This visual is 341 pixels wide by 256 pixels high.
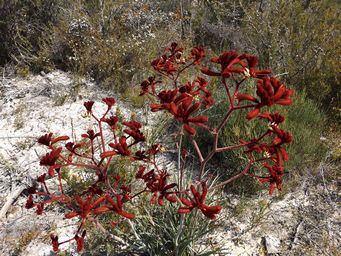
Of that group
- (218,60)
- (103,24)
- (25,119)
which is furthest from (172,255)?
(103,24)

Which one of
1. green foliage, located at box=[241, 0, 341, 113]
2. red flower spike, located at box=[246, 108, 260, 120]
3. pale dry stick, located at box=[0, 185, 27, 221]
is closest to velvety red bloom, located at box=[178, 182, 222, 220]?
red flower spike, located at box=[246, 108, 260, 120]

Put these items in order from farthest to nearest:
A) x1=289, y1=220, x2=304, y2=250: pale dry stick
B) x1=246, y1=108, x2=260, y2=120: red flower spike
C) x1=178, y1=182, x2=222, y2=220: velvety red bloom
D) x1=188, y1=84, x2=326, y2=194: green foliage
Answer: x1=188, y1=84, x2=326, y2=194: green foliage
x1=289, y1=220, x2=304, y2=250: pale dry stick
x1=178, y1=182, x2=222, y2=220: velvety red bloom
x1=246, y1=108, x2=260, y2=120: red flower spike

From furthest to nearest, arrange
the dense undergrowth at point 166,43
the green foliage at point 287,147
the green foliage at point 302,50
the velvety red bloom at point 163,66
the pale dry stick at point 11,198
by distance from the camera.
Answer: the green foliage at point 302,50, the dense undergrowth at point 166,43, the green foliage at point 287,147, the pale dry stick at point 11,198, the velvety red bloom at point 163,66

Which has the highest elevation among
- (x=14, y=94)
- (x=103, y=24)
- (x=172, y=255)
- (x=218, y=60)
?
(x=218, y=60)

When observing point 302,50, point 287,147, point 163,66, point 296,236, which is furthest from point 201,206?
point 302,50

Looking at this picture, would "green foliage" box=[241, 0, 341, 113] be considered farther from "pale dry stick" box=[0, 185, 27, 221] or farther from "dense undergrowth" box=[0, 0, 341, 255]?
"pale dry stick" box=[0, 185, 27, 221]

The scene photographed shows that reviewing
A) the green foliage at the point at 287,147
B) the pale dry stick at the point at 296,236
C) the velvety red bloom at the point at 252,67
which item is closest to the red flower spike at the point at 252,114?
the velvety red bloom at the point at 252,67

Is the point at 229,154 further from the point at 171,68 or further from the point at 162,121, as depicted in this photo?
the point at 171,68

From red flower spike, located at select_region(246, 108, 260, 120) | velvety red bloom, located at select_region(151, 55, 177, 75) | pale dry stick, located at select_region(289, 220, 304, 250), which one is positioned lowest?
pale dry stick, located at select_region(289, 220, 304, 250)

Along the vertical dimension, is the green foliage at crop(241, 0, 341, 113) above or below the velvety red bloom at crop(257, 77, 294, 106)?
below

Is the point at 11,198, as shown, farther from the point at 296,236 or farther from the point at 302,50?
the point at 302,50

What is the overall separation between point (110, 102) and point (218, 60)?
0.75 metres

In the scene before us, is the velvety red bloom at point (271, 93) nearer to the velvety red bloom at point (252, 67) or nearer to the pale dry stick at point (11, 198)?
the velvety red bloom at point (252, 67)

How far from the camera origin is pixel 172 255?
2.17m
